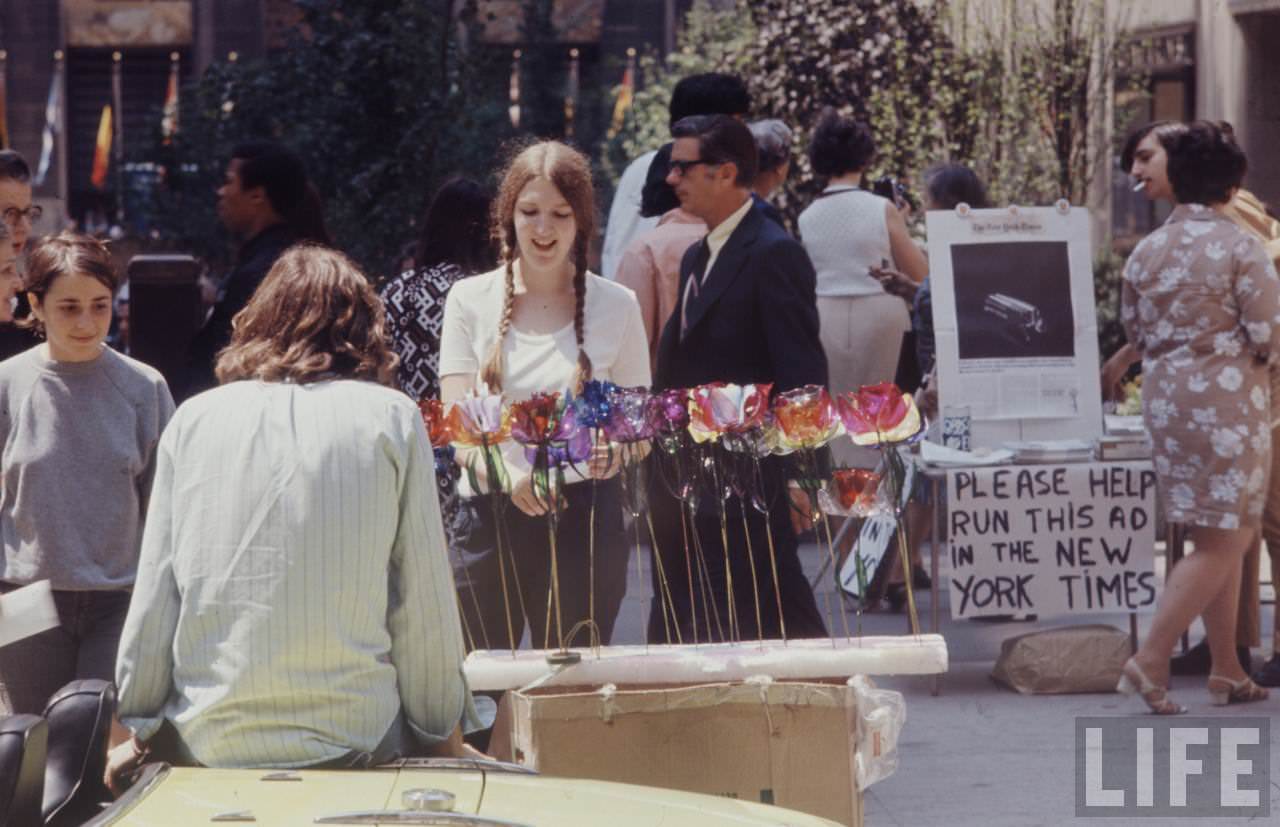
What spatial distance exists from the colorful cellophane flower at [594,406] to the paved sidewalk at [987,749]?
1433 millimetres

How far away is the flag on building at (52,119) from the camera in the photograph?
25.9 metres

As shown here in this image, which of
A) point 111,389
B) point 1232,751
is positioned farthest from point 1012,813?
point 111,389

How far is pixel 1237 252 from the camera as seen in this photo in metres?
7.15

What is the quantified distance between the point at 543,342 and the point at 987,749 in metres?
2.39

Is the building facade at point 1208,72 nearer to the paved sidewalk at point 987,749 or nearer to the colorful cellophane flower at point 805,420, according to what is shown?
the paved sidewalk at point 987,749

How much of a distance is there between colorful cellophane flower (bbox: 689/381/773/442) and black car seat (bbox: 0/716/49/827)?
195 cm

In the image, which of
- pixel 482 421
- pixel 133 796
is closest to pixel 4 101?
pixel 482 421

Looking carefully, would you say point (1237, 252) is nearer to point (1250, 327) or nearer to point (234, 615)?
point (1250, 327)

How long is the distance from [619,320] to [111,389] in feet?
4.23

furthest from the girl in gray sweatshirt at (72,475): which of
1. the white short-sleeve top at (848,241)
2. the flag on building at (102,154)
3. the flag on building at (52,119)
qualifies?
the flag on building at (52,119)

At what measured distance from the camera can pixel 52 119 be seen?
2586 cm

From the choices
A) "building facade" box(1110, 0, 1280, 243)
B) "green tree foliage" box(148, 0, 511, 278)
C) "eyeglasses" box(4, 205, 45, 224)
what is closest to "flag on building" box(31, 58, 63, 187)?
"green tree foliage" box(148, 0, 511, 278)

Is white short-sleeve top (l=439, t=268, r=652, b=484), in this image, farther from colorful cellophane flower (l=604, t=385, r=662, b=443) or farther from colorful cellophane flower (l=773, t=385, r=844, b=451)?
colorful cellophane flower (l=773, t=385, r=844, b=451)

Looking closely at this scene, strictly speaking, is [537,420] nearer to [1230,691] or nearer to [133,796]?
[133,796]
